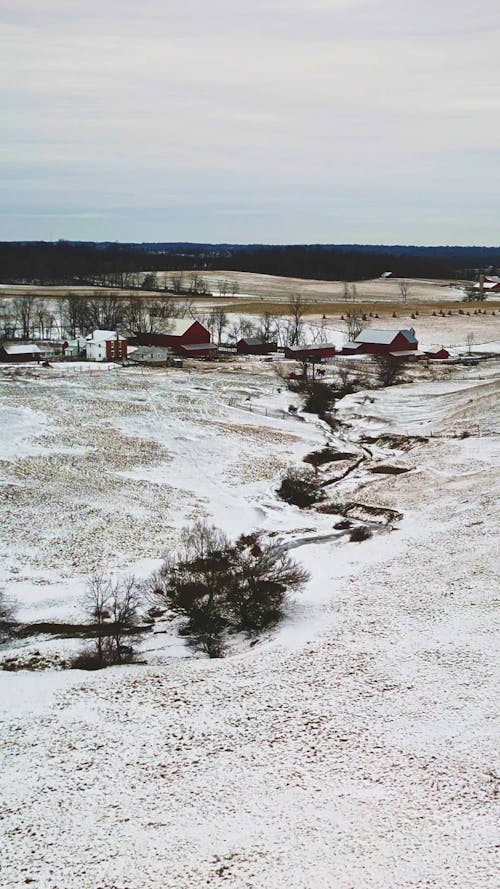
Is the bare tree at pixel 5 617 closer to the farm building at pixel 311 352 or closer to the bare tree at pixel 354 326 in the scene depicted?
the farm building at pixel 311 352

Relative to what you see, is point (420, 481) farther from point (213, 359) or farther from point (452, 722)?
point (213, 359)

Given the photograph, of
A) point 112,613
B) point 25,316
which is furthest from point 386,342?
point 112,613

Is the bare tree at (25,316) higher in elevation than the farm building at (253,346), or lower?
higher

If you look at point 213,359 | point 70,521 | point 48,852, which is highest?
point 213,359

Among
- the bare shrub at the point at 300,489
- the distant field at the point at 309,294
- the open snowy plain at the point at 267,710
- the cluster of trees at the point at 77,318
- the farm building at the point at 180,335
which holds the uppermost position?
the distant field at the point at 309,294

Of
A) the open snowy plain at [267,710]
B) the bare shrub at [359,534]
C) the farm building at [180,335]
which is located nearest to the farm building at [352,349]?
the farm building at [180,335]

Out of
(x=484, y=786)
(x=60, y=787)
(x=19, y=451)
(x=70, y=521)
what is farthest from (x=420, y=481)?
(x=60, y=787)
